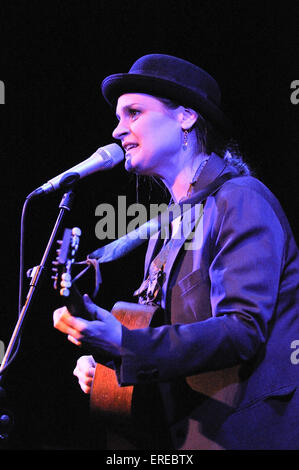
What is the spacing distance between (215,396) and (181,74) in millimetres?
1500

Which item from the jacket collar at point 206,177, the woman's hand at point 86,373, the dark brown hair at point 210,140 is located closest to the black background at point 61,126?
the dark brown hair at point 210,140

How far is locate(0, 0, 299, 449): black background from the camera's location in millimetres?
3623

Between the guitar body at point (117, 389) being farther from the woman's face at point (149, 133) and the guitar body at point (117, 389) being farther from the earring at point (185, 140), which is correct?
the earring at point (185, 140)

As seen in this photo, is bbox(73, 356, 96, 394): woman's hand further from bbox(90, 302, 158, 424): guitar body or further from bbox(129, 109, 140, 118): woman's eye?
bbox(129, 109, 140, 118): woman's eye

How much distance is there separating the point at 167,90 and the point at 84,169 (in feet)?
2.11

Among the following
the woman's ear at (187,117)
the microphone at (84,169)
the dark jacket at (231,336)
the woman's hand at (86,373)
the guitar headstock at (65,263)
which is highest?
the woman's ear at (187,117)

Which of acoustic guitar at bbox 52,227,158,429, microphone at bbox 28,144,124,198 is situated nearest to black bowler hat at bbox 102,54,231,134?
microphone at bbox 28,144,124,198

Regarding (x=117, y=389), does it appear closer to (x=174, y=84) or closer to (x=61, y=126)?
(x=174, y=84)

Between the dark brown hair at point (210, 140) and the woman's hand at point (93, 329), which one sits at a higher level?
the dark brown hair at point (210, 140)

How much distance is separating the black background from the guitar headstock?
226cm

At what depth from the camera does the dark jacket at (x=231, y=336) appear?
154 centimetres

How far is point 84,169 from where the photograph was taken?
6.68 ft

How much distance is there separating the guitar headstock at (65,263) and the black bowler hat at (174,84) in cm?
128
